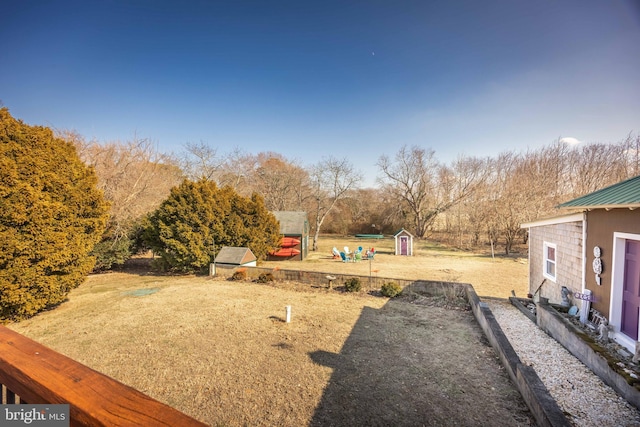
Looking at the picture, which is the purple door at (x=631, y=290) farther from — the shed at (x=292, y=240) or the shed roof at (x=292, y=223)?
the shed roof at (x=292, y=223)

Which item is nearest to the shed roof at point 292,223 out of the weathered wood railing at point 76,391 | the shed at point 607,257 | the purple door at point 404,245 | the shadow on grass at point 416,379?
the purple door at point 404,245

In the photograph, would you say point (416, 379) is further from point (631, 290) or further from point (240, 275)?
point (240, 275)

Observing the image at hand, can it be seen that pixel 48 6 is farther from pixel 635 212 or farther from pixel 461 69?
pixel 461 69

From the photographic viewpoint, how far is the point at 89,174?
1045 cm

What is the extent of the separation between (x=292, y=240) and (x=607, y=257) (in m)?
17.8

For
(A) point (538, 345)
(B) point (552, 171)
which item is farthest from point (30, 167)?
(B) point (552, 171)

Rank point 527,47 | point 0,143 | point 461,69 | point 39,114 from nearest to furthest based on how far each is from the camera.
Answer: point 0,143, point 527,47, point 461,69, point 39,114

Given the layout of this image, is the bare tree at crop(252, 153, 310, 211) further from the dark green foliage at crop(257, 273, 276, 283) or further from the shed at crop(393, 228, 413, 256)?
the dark green foliage at crop(257, 273, 276, 283)

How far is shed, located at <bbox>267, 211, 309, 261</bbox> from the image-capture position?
21.6 meters

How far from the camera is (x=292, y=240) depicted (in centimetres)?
2194

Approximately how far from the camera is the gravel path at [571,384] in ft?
14.1

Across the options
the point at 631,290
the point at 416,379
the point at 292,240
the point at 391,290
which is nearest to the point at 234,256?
the point at 292,240

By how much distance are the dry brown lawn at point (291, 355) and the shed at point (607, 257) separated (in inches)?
104

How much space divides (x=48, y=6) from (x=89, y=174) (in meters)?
5.79
